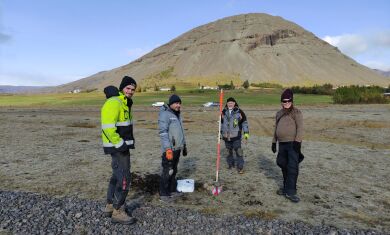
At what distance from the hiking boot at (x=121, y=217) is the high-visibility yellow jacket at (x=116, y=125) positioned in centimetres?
126

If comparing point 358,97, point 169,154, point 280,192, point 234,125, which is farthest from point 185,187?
point 358,97

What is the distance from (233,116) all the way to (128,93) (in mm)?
5178

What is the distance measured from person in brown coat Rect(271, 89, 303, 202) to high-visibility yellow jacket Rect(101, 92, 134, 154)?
4043mm

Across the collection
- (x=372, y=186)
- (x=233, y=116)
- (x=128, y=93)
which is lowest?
(x=372, y=186)

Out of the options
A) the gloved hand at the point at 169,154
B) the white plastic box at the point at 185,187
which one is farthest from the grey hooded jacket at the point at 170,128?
the white plastic box at the point at 185,187

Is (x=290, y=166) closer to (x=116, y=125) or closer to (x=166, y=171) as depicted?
(x=166, y=171)

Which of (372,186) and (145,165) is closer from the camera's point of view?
(372,186)

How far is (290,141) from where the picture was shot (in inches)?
345

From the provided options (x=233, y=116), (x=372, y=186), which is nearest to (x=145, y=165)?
(x=233, y=116)

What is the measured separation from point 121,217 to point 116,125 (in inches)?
72.1

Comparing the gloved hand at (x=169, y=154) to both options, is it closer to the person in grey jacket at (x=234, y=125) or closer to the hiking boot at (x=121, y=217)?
the hiking boot at (x=121, y=217)

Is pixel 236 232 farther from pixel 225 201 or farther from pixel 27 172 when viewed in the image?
pixel 27 172

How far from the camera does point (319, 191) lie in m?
9.56

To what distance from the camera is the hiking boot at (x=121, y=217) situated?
6.86 m
